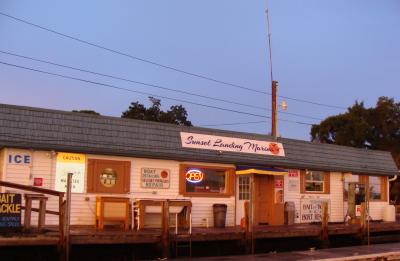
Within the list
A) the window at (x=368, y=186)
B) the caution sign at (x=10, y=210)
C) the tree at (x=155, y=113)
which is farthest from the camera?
the tree at (x=155, y=113)

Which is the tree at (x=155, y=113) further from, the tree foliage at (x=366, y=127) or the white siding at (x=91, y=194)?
the white siding at (x=91, y=194)

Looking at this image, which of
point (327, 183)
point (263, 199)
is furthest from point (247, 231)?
point (327, 183)

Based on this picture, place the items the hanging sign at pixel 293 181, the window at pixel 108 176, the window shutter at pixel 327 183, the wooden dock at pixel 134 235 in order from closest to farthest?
the wooden dock at pixel 134 235 → the window at pixel 108 176 → the hanging sign at pixel 293 181 → the window shutter at pixel 327 183

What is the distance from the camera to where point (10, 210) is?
1345 cm

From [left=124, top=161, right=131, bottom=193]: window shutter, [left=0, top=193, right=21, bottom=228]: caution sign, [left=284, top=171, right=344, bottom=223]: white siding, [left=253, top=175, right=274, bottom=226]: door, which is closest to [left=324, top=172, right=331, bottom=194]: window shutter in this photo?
[left=284, top=171, right=344, bottom=223]: white siding

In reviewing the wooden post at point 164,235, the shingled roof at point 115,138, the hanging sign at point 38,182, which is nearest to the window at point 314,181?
the shingled roof at point 115,138

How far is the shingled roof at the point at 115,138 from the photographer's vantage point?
16250 mm

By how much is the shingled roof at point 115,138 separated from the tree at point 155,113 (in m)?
28.2

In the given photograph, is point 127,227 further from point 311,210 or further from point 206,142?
point 311,210

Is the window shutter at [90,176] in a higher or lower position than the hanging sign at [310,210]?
→ higher

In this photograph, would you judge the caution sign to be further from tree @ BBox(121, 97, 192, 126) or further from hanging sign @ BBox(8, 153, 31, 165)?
tree @ BBox(121, 97, 192, 126)

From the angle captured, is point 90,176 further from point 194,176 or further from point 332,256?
point 332,256

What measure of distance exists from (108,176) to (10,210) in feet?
15.9

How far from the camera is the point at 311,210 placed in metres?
23.7
